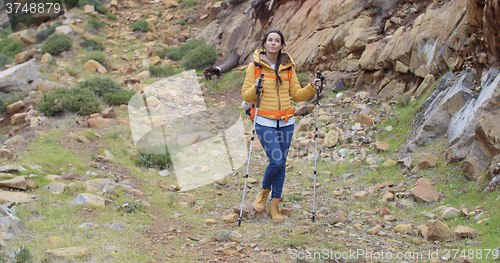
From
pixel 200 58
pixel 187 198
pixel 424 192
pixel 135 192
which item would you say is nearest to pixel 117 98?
pixel 200 58

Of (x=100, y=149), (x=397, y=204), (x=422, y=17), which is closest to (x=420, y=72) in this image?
(x=422, y=17)

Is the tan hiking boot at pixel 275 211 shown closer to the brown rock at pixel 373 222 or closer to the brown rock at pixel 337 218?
the brown rock at pixel 337 218

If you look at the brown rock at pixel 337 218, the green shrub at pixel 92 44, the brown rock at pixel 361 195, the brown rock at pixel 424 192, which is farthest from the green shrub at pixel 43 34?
the brown rock at pixel 424 192

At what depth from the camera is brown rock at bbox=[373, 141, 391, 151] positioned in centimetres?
745

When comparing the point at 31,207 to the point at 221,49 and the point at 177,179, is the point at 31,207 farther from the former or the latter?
the point at 221,49

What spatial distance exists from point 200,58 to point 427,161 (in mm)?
13943

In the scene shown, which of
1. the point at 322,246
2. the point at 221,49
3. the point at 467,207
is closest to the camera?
the point at 322,246

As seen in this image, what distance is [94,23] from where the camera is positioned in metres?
22.6

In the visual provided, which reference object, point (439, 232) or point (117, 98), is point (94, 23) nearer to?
point (117, 98)

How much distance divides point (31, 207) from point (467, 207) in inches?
237

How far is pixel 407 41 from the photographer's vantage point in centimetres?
921

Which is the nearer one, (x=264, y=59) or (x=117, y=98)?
(x=264, y=59)

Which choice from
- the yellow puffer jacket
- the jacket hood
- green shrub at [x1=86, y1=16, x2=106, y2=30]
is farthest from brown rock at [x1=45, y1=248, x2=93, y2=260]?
green shrub at [x1=86, y1=16, x2=106, y2=30]

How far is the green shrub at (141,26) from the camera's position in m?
23.2
